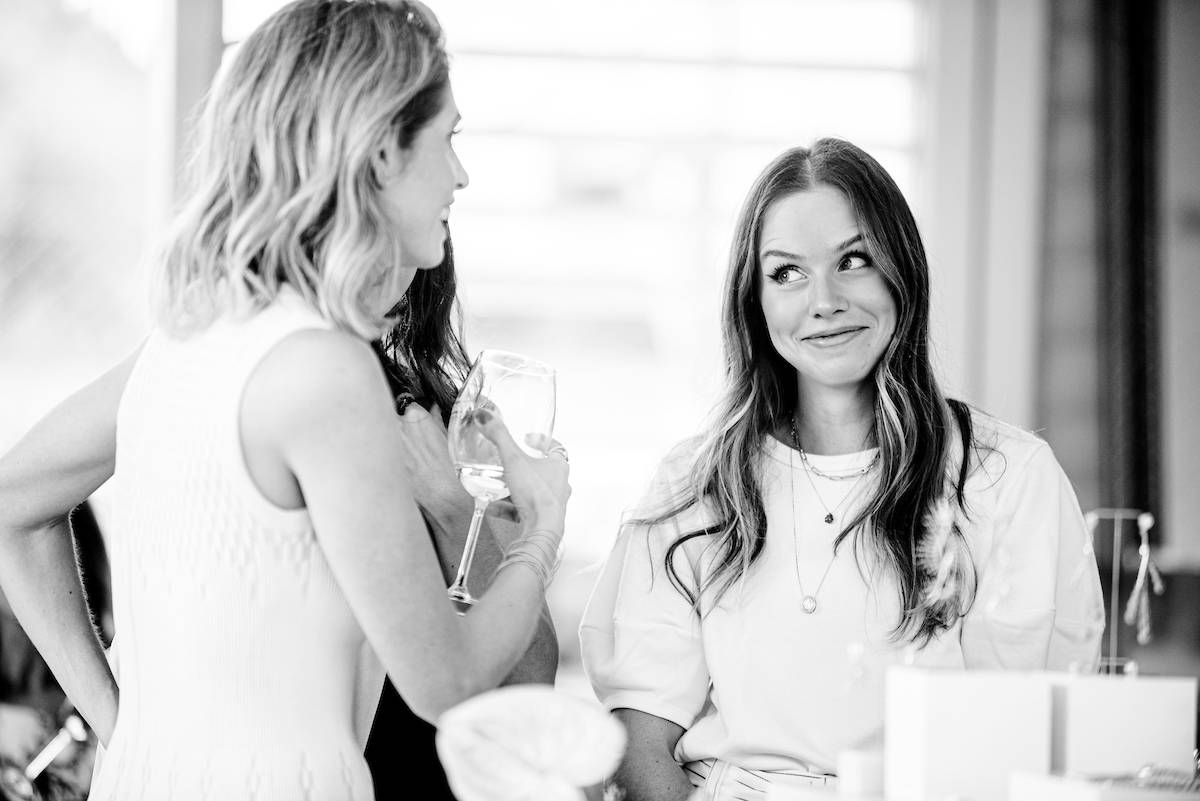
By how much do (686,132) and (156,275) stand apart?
3078mm

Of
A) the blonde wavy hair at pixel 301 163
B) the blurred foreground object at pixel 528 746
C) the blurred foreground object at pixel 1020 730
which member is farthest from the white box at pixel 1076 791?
the blonde wavy hair at pixel 301 163

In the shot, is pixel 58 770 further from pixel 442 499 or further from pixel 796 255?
pixel 796 255

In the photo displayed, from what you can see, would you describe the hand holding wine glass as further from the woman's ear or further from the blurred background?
the blurred background

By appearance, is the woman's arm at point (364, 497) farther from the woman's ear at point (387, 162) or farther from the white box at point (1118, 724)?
the white box at point (1118, 724)

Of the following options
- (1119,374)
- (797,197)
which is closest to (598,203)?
(1119,374)

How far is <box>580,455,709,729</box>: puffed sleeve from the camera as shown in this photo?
1.87 metres

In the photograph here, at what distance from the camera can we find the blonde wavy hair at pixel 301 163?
1.25m

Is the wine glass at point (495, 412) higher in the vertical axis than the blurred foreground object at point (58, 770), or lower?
higher

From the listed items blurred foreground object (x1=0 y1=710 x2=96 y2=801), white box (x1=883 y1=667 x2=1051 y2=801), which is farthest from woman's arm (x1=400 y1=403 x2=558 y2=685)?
blurred foreground object (x1=0 y1=710 x2=96 y2=801)

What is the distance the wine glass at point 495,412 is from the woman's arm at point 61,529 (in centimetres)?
37

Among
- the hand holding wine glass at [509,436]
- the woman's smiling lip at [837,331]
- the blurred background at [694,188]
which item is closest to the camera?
the hand holding wine glass at [509,436]

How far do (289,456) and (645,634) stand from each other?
82 cm

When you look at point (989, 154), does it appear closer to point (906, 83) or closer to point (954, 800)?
point (906, 83)

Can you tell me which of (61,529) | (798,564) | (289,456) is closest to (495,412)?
(289,456)
